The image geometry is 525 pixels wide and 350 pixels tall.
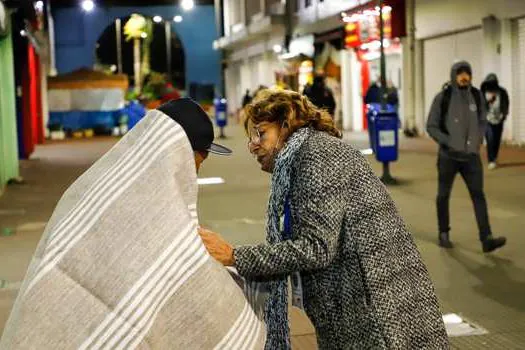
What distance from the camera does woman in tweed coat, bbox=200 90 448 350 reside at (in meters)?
2.68

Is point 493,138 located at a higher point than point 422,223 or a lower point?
higher

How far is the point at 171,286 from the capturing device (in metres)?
2.18

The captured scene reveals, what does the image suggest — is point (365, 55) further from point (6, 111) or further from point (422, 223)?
point (422, 223)

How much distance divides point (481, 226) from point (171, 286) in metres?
6.78

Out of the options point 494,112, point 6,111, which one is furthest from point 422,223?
point 6,111

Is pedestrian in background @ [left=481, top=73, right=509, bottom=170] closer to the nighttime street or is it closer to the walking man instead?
the nighttime street

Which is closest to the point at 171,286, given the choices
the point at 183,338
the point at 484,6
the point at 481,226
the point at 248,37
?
the point at 183,338

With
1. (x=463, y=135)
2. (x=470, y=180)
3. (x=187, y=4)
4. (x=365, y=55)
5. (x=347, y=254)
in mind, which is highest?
(x=187, y=4)

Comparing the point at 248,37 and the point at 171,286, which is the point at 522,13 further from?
the point at 248,37

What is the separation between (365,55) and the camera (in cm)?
3050

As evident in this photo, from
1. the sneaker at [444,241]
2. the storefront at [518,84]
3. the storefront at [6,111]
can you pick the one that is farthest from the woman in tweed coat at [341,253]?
the storefront at [518,84]

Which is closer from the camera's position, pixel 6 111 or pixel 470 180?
pixel 470 180

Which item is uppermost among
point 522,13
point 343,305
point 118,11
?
point 118,11

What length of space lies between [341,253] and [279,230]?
→ 0.24 m
